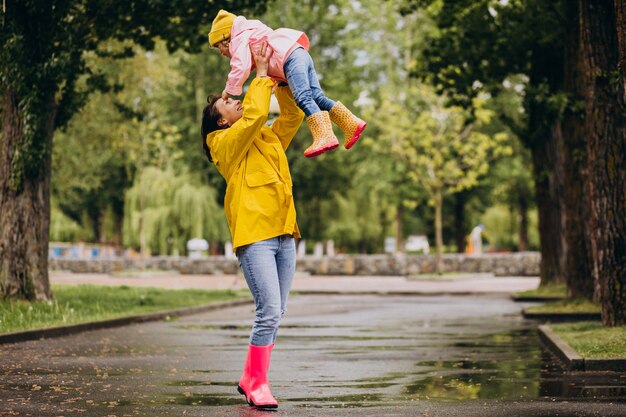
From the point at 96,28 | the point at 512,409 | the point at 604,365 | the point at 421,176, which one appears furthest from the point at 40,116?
the point at 421,176

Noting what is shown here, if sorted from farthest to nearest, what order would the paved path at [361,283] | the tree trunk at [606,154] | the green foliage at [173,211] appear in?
the green foliage at [173,211], the paved path at [361,283], the tree trunk at [606,154]

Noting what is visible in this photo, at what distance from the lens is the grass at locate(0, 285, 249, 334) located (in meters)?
15.3

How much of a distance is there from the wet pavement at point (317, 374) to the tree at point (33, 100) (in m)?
2.44

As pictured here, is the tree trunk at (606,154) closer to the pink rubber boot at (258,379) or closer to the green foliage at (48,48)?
the pink rubber boot at (258,379)

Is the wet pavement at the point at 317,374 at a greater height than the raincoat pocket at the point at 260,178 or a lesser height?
lesser

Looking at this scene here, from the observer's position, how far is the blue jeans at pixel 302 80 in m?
6.68

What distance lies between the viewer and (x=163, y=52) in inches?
1271

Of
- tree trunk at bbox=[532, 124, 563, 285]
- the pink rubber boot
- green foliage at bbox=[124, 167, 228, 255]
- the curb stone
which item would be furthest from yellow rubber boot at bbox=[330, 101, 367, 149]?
green foliage at bbox=[124, 167, 228, 255]

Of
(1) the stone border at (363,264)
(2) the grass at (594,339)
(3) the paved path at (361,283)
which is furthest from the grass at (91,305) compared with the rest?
(1) the stone border at (363,264)

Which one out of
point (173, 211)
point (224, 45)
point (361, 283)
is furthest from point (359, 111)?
point (224, 45)

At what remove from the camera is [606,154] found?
12695mm

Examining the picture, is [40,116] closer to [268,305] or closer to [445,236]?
[268,305]

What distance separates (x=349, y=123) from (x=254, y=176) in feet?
2.21

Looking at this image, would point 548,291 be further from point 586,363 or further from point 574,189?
point 586,363
